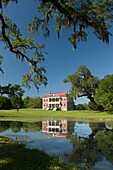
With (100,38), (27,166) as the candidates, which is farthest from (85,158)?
(100,38)

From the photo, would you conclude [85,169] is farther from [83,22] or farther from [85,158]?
[83,22]

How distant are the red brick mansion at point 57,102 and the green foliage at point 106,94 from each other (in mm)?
63416

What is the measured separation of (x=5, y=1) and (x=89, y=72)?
74.3 metres

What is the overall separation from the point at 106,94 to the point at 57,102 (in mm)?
70013

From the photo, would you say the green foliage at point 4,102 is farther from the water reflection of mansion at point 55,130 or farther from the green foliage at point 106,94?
the water reflection of mansion at point 55,130

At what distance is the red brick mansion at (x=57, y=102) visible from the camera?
434 feet

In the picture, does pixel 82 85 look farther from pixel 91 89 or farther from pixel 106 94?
pixel 106 94

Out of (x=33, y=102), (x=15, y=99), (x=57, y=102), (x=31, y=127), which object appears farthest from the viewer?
(x=33, y=102)

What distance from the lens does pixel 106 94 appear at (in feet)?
214

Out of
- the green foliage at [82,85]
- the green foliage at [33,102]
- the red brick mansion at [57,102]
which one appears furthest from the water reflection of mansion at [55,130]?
the green foliage at [33,102]

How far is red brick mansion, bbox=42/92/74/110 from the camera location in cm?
13238

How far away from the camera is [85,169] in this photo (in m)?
9.61

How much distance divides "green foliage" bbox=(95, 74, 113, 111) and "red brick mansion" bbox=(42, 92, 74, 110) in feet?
208

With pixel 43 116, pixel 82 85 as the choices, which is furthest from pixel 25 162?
pixel 82 85
